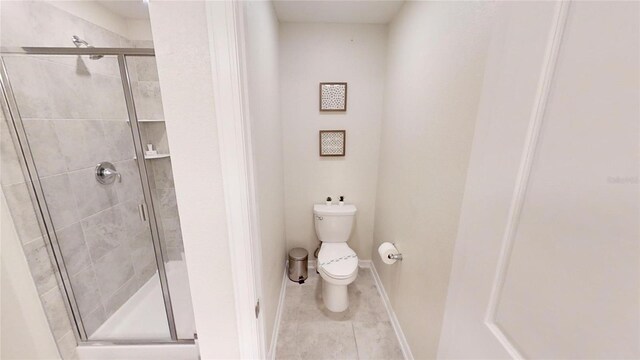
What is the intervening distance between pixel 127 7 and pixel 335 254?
2493 millimetres

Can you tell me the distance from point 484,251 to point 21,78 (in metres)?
2.14

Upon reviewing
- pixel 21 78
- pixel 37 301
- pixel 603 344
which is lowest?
pixel 37 301

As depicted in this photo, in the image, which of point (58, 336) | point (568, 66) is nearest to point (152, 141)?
point (58, 336)

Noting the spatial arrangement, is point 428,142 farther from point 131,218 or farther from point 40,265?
point 131,218

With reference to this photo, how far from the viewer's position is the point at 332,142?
6.84ft

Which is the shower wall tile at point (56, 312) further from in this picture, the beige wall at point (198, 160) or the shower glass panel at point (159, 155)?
the beige wall at point (198, 160)

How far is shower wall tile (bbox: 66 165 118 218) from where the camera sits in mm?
1455

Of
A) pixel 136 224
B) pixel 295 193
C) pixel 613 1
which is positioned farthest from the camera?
pixel 295 193

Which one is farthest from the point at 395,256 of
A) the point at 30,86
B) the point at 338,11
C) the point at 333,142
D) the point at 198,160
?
the point at 30,86

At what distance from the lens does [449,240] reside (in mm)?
993

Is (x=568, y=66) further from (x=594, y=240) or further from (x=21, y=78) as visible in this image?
(x=21, y=78)

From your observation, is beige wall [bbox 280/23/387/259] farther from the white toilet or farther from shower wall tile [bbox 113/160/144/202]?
shower wall tile [bbox 113/160/144/202]

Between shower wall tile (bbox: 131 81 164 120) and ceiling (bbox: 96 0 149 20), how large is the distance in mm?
496

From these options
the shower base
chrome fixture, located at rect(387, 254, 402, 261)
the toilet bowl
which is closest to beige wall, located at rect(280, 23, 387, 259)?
the toilet bowl
